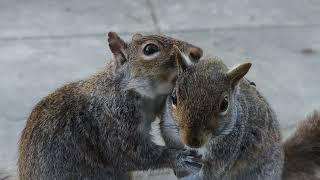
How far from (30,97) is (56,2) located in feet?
5.92

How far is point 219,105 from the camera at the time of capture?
3.34m

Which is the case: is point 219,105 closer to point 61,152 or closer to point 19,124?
point 61,152

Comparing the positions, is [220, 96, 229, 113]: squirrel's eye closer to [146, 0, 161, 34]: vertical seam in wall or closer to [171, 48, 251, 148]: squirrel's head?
[171, 48, 251, 148]: squirrel's head

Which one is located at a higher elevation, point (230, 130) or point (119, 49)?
point (119, 49)

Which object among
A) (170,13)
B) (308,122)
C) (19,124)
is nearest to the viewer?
(308,122)

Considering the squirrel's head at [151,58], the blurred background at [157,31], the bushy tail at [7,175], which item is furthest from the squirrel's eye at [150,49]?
the blurred background at [157,31]

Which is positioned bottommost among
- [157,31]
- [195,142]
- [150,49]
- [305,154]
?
[305,154]

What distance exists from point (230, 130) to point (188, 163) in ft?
1.14

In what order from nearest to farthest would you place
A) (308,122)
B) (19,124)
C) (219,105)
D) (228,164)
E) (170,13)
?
(219,105)
(228,164)
(308,122)
(19,124)
(170,13)

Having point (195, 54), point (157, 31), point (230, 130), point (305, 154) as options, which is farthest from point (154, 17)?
point (230, 130)

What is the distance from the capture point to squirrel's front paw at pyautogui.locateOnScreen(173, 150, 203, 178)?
376 cm

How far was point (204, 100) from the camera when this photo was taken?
332cm

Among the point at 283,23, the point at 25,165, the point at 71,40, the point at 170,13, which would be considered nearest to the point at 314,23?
the point at 283,23

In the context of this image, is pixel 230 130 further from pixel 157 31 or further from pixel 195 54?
pixel 157 31
